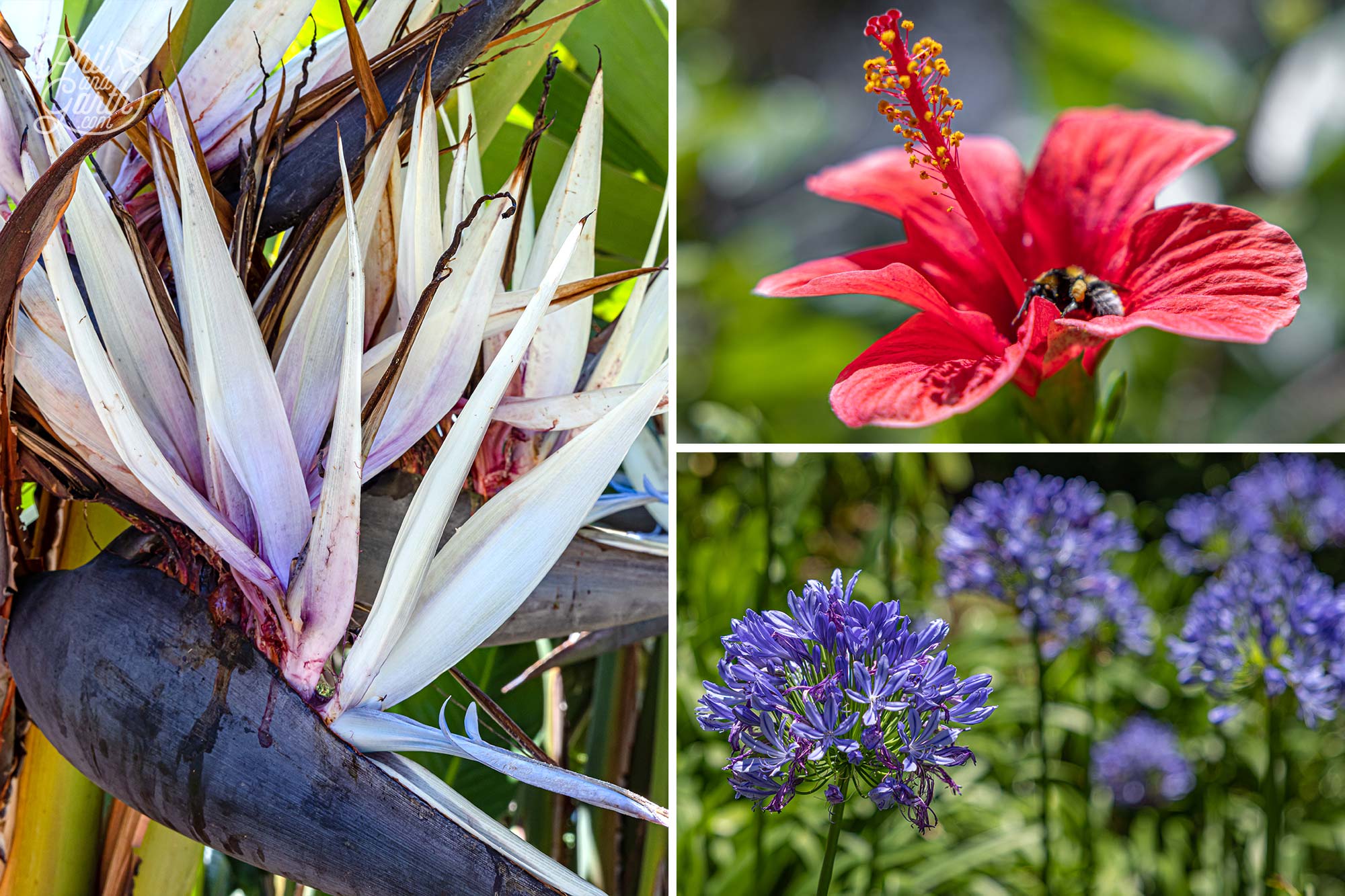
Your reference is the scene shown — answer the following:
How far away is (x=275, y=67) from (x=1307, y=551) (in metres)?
0.50

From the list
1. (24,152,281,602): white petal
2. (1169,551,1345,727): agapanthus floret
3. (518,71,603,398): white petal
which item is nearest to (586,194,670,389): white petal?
(518,71,603,398): white petal

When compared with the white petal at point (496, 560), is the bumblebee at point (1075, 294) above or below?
above

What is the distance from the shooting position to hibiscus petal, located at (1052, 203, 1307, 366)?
21cm

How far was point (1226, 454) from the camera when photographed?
25.3 inches

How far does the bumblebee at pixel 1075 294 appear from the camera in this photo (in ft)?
0.84

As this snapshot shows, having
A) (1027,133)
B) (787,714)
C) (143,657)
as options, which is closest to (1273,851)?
(787,714)

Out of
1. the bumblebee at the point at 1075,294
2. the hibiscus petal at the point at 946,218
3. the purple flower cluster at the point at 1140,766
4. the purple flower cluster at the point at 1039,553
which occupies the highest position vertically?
the hibiscus petal at the point at 946,218

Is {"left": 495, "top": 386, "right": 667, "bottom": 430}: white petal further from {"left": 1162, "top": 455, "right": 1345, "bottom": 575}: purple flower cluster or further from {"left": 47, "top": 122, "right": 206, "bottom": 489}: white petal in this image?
{"left": 1162, "top": 455, "right": 1345, "bottom": 575}: purple flower cluster

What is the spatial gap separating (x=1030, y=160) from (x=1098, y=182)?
2.16 ft

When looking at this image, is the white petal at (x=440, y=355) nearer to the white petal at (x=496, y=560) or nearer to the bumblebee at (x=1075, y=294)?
the white petal at (x=496, y=560)

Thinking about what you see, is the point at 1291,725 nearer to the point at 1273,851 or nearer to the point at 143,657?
the point at 1273,851

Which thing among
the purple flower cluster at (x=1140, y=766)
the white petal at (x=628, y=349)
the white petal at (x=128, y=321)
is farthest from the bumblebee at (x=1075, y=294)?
the purple flower cluster at (x=1140, y=766)

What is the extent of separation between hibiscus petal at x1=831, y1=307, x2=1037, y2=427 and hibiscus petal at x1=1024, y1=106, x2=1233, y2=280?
0.17 feet

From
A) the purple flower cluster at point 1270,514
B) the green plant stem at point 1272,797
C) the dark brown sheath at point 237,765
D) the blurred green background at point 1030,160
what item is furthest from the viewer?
the blurred green background at point 1030,160
